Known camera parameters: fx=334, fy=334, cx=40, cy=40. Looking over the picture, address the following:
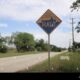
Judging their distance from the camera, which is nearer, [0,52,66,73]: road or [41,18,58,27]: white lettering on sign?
[41,18,58,27]: white lettering on sign

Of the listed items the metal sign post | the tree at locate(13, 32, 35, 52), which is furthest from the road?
the tree at locate(13, 32, 35, 52)

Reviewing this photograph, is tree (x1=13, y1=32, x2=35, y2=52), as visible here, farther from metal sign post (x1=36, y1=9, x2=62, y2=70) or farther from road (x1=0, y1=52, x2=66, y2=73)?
metal sign post (x1=36, y1=9, x2=62, y2=70)

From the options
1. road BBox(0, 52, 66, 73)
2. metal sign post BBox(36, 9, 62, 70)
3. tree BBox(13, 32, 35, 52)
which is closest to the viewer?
metal sign post BBox(36, 9, 62, 70)

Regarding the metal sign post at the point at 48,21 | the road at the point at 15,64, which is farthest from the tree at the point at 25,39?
the metal sign post at the point at 48,21

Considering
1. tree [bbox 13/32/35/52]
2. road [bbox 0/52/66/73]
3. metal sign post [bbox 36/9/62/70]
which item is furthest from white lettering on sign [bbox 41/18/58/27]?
tree [bbox 13/32/35/52]

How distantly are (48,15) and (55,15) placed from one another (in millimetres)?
299

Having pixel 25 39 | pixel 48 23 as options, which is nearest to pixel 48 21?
pixel 48 23

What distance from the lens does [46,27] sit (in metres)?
13.9

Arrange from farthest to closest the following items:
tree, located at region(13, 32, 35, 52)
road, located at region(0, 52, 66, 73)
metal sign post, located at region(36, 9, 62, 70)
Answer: tree, located at region(13, 32, 35, 52) → road, located at region(0, 52, 66, 73) → metal sign post, located at region(36, 9, 62, 70)

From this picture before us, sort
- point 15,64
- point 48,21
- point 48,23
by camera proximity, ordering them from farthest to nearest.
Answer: point 15,64
point 48,23
point 48,21

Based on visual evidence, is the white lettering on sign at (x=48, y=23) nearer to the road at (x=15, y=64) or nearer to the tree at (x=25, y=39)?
the road at (x=15, y=64)

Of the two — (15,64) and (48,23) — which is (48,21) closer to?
(48,23)

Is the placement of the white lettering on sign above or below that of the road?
above
